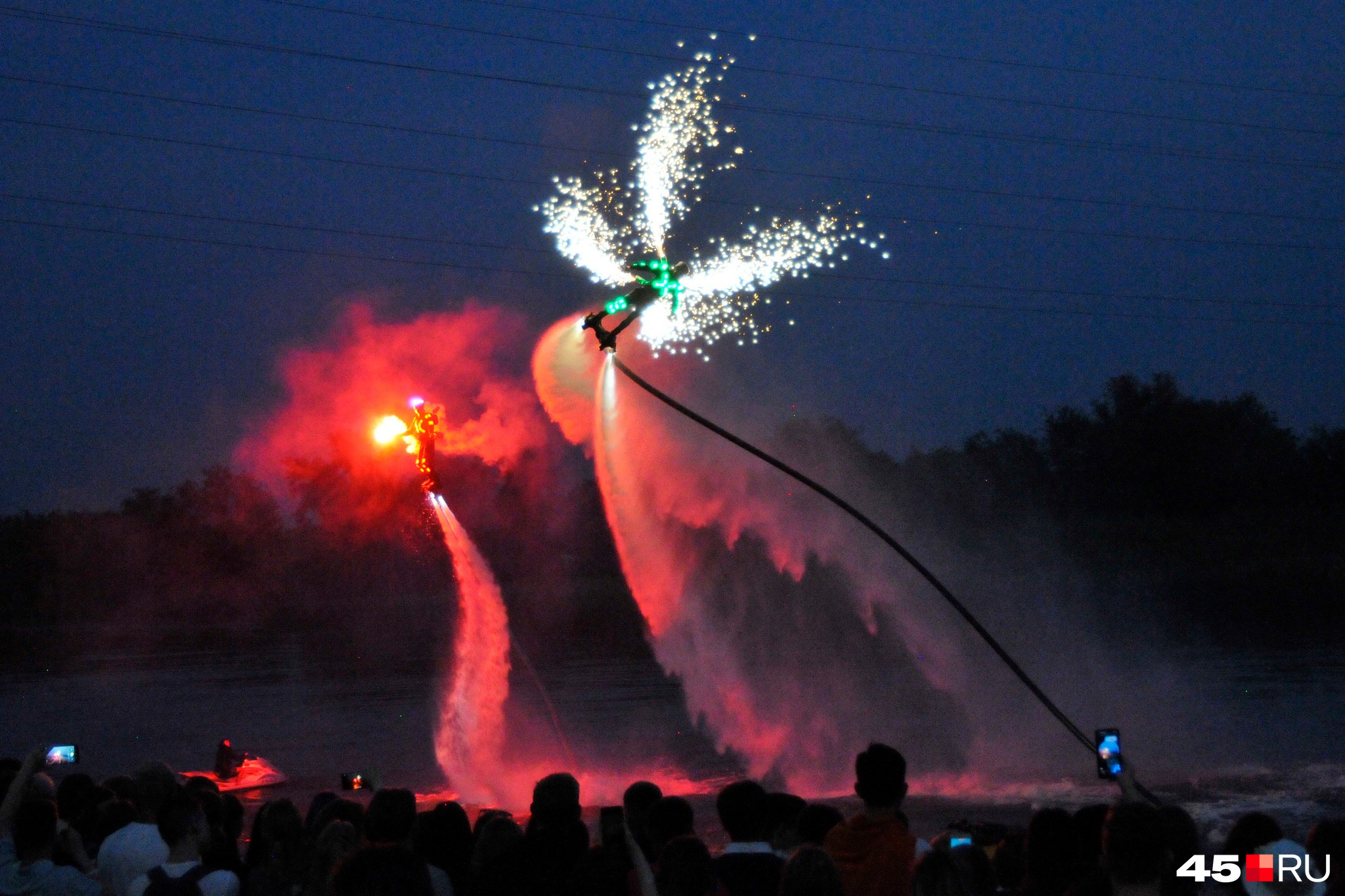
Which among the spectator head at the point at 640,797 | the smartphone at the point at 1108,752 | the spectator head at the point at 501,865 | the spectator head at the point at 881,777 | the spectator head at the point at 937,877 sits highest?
the smartphone at the point at 1108,752

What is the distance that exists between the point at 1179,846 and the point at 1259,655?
153ft

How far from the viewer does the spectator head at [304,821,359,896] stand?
17.8 feet

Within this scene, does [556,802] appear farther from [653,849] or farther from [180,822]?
[180,822]

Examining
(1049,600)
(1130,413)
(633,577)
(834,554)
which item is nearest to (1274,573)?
(1130,413)

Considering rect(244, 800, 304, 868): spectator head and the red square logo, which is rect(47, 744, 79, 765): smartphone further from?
the red square logo

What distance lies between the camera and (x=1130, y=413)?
82062 mm

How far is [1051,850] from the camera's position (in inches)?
215

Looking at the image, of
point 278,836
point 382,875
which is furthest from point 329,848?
point 382,875

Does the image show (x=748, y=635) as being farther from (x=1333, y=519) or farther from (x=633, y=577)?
(x=1333, y=519)

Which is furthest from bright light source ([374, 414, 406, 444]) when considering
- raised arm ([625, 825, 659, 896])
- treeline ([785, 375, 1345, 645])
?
treeline ([785, 375, 1345, 645])

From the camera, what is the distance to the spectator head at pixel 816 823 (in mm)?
6035

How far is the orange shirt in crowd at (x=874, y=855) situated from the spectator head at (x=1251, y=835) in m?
1.50

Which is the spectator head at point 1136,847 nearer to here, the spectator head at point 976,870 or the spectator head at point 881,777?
the spectator head at point 976,870

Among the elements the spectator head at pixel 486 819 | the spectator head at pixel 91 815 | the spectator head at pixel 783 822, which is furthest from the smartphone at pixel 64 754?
the spectator head at pixel 783 822
